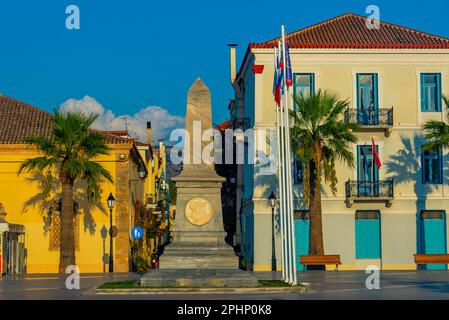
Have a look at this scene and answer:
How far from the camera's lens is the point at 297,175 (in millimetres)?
49750

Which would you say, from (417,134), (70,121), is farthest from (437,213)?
(70,121)

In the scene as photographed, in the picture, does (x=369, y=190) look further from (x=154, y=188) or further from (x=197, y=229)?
(x=154, y=188)

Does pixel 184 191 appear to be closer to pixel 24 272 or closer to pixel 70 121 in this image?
pixel 70 121

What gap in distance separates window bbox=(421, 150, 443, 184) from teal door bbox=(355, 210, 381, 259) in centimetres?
317

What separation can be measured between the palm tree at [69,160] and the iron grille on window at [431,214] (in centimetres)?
1601

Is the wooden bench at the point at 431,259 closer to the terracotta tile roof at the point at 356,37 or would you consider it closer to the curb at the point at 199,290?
the terracotta tile roof at the point at 356,37

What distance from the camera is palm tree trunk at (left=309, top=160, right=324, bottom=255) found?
46.4 meters

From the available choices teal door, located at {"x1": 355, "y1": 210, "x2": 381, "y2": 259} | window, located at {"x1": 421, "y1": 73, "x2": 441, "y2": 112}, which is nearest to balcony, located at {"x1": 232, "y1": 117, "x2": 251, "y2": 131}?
teal door, located at {"x1": 355, "y1": 210, "x2": 381, "y2": 259}

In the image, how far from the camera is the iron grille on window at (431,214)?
4981 centimetres

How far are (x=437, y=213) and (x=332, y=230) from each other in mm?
5468

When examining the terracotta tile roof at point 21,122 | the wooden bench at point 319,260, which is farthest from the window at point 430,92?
the terracotta tile roof at point 21,122

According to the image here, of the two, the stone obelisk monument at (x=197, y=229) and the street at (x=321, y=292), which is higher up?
the stone obelisk monument at (x=197, y=229)

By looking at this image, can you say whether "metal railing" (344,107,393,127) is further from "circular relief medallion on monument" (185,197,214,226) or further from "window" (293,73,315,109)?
"circular relief medallion on monument" (185,197,214,226)
